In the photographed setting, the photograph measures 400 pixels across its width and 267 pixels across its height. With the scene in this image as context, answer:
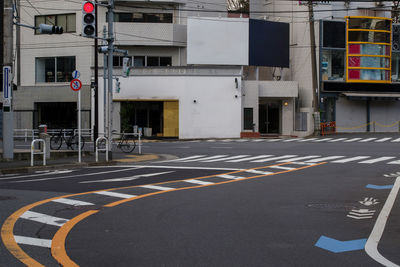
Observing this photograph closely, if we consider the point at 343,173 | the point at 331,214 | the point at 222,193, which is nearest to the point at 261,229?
the point at 331,214

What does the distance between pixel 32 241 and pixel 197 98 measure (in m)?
36.0

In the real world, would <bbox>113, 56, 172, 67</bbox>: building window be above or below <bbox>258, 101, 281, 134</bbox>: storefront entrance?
above

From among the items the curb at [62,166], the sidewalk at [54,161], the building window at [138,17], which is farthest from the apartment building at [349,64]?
the curb at [62,166]

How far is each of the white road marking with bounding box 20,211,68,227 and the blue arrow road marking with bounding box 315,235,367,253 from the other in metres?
4.03

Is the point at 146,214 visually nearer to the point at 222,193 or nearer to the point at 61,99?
the point at 222,193

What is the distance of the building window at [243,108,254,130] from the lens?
44688 mm

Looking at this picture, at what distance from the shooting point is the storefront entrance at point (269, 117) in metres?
48.5

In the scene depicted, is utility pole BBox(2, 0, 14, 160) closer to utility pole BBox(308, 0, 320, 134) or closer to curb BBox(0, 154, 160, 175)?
curb BBox(0, 154, 160, 175)

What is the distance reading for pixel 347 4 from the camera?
4769 cm

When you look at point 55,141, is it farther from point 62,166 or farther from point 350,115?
point 350,115

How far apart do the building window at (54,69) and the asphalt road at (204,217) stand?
1130 inches

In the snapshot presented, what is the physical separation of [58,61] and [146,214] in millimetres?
37958

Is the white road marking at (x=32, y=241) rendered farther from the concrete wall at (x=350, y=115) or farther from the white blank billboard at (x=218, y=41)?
the concrete wall at (x=350, y=115)

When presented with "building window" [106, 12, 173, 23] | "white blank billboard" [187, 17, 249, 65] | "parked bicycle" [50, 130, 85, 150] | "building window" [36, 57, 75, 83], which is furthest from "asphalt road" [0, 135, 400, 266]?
"building window" [36, 57, 75, 83]
